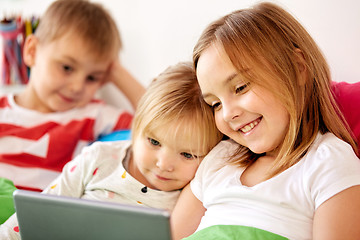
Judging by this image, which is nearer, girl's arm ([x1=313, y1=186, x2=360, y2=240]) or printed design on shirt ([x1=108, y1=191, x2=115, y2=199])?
girl's arm ([x1=313, y1=186, x2=360, y2=240])

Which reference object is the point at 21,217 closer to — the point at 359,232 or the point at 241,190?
the point at 241,190

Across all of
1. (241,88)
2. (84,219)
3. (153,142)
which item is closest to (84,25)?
(153,142)

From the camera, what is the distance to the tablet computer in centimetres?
70

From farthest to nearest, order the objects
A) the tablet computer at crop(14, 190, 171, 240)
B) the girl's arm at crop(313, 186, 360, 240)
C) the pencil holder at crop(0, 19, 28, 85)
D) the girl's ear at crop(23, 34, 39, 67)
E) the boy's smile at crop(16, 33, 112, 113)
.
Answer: the pencil holder at crop(0, 19, 28, 85) → the girl's ear at crop(23, 34, 39, 67) → the boy's smile at crop(16, 33, 112, 113) → the girl's arm at crop(313, 186, 360, 240) → the tablet computer at crop(14, 190, 171, 240)

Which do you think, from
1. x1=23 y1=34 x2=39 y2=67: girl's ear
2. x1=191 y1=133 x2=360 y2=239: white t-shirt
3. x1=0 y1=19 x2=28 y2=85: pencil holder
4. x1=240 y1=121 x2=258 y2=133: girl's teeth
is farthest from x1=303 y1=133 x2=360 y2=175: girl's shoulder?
x1=0 y1=19 x2=28 y2=85: pencil holder

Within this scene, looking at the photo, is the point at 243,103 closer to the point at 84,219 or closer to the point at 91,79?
the point at 84,219

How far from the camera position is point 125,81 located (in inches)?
71.2

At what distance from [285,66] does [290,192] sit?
0.88ft

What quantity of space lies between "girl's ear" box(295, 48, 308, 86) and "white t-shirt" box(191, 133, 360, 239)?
13cm

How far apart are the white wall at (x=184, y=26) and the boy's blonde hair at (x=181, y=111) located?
0.33 m

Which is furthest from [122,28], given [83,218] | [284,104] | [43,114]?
[83,218]

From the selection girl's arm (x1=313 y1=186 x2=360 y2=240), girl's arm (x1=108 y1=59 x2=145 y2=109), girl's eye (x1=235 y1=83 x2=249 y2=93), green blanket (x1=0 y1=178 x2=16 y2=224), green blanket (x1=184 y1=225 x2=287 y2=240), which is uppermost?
girl's eye (x1=235 y1=83 x2=249 y2=93)

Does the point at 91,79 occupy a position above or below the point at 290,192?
below

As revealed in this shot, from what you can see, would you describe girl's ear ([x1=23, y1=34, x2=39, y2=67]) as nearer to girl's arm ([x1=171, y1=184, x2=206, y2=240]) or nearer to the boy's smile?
the boy's smile
